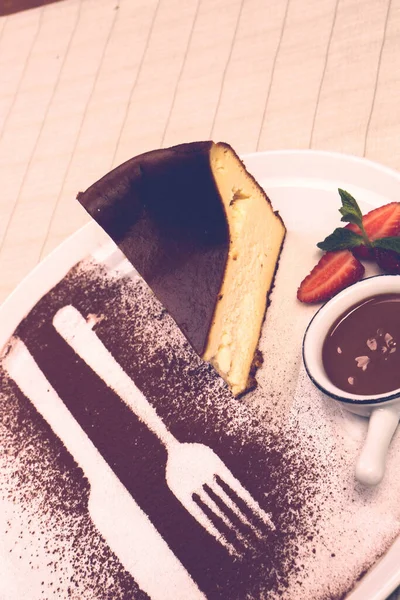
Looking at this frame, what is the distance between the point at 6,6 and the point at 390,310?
2.29 metres

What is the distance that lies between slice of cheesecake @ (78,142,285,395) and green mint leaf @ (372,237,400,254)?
30 centimetres

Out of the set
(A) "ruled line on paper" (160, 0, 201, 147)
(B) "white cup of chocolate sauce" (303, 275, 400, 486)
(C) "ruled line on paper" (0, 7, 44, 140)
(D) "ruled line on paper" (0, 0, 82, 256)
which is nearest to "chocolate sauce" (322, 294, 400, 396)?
(B) "white cup of chocolate sauce" (303, 275, 400, 486)

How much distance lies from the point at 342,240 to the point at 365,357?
0.98 feet

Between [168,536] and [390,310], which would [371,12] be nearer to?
[390,310]

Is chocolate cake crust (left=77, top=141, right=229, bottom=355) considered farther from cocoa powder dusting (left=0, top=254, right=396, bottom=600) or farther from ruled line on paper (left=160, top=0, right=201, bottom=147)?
ruled line on paper (left=160, top=0, right=201, bottom=147)

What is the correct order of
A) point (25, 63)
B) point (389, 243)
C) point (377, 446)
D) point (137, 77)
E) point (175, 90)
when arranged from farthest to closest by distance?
1. point (25, 63)
2. point (137, 77)
3. point (175, 90)
4. point (389, 243)
5. point (377, 446)

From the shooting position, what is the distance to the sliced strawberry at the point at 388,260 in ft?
3.95

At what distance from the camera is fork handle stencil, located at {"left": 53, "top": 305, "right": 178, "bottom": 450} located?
1288 mm

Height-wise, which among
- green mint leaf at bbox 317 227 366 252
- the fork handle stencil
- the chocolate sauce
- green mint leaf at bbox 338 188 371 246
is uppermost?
green mint leaf at bbox 338 188 371 246

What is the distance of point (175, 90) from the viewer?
194cm

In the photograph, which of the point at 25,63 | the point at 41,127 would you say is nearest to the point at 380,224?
the point at 41,127

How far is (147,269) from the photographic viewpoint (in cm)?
132

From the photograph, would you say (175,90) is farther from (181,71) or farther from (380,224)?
(380,224)

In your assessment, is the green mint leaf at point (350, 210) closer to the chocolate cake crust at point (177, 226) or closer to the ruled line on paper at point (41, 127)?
the chocolate cake crust at point (177, 226)
